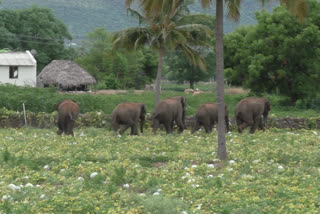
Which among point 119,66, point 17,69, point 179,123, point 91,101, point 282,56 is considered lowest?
point 179,123

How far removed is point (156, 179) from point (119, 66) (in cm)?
5873

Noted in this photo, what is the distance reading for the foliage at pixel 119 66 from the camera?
68.1 metres

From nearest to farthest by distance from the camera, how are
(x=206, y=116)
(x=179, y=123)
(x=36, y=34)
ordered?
(x=206, y=116), (x=179, y=123), (x=36, y=34)

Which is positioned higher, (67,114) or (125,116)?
(67,114)

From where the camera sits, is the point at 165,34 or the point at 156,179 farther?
the point at 165,34

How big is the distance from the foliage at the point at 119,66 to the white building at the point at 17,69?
319 inches

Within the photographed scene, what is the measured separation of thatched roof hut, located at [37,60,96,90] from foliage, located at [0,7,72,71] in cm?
1583

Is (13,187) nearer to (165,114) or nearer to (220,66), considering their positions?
(220,66)

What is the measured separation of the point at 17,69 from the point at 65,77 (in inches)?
258

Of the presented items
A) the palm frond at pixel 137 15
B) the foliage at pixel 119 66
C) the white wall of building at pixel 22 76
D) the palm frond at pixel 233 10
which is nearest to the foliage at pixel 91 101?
the palm frond at pixel 137 15

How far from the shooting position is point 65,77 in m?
58.8

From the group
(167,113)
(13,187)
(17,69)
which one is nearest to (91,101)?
(167,113)

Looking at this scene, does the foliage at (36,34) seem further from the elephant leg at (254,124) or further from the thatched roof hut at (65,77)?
the elephant leg at (254,124)

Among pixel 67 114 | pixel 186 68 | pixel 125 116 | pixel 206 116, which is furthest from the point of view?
pixel 186 68
